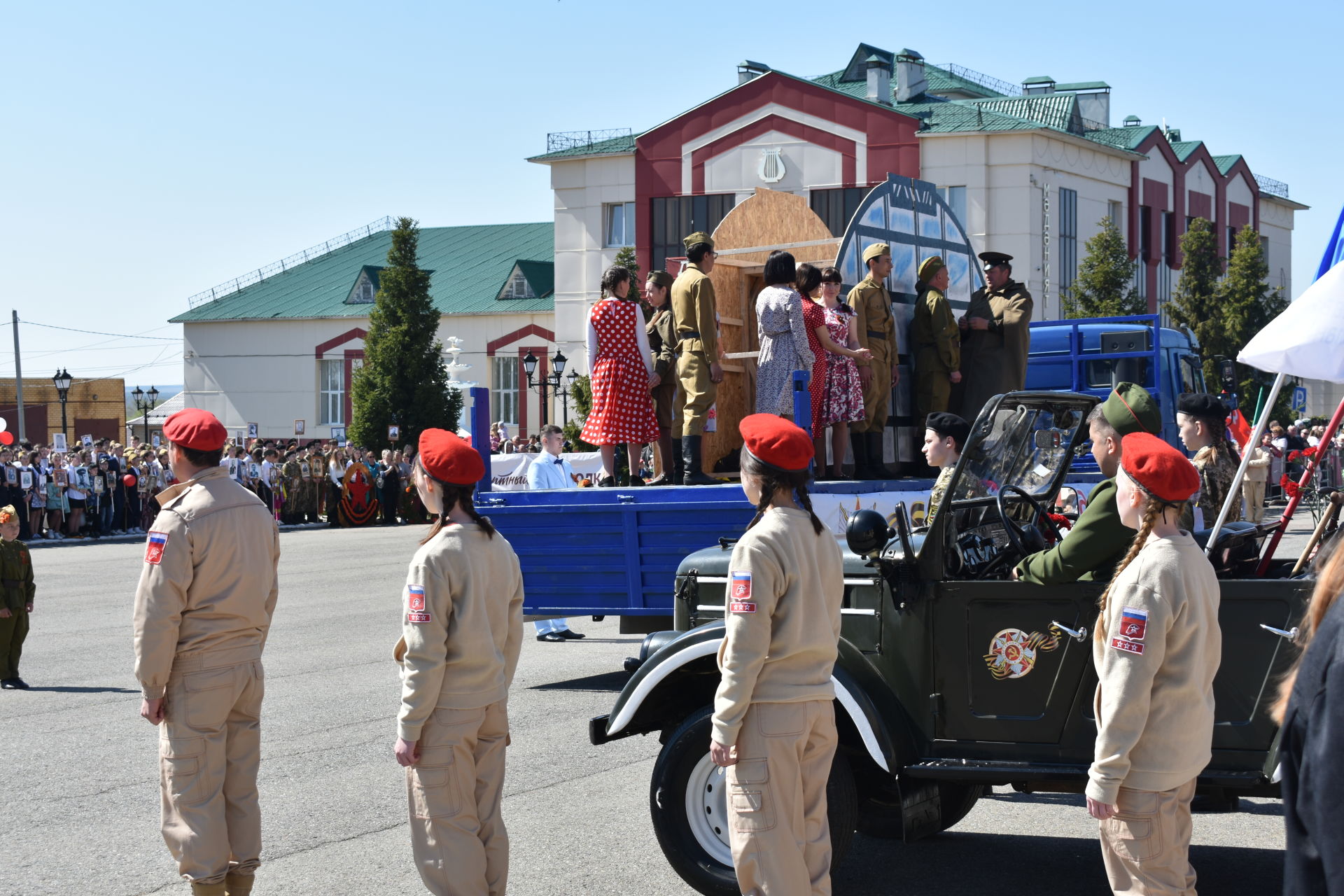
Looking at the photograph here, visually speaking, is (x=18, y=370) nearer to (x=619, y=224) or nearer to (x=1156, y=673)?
(x=619, y=224)

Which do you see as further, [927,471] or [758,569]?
[927,471]

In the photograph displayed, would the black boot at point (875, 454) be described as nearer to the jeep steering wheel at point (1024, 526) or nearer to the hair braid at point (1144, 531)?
the jeep steering wheel at point (1024, 526)

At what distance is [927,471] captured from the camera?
40.1 ft

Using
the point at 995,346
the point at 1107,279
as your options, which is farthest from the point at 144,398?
the point at 995,346

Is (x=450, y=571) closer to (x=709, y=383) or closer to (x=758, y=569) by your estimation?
(x=758, y=569)

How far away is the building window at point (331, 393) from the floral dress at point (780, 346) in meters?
55.4

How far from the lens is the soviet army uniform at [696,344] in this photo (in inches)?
420

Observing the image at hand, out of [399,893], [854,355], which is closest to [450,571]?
[399,893]

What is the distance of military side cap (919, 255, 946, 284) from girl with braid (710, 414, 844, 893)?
715 centimetres

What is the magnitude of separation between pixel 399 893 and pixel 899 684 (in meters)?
2.17

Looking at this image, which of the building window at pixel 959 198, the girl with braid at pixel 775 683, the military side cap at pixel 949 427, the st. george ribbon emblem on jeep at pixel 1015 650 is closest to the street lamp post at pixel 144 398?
the building window at pixel 959 198

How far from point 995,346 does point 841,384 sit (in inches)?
71.4

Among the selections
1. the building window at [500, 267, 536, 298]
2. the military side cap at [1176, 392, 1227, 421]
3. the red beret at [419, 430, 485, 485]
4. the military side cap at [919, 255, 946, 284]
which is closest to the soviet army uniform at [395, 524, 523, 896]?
the red beret at [419, 430, 485, 485]

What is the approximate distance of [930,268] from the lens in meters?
11.7
